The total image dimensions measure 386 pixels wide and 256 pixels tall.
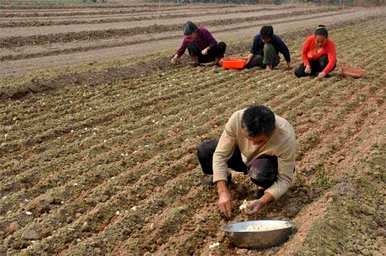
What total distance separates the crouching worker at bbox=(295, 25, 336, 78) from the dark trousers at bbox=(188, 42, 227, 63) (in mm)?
1902

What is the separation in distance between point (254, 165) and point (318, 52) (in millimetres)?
5669

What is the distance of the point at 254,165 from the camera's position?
463cm

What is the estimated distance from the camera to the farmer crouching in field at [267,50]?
1033cm

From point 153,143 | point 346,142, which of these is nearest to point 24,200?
point 153,143

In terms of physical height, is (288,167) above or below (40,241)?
above

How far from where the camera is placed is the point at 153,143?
6.57 meters

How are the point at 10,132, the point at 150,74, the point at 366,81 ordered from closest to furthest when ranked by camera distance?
the point at 10,132 → the point at 366,81 → the point at 150,74

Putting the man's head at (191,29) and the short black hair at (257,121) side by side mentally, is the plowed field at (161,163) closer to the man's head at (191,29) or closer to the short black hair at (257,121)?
the short black hair at (257,121)

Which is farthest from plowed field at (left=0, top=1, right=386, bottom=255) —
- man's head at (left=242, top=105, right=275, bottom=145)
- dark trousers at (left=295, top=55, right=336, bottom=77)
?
man's head at (left=242, top=105, right=275, bottom=145)

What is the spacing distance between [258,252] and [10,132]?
395cm

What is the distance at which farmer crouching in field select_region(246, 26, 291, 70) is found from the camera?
33.9ft

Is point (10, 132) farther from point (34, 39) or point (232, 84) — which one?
point (34, 39)

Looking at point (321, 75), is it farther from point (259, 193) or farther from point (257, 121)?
point (257, 121)

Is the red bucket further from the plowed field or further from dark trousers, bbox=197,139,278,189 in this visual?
dark trousers, bbox=197,139,278,189
